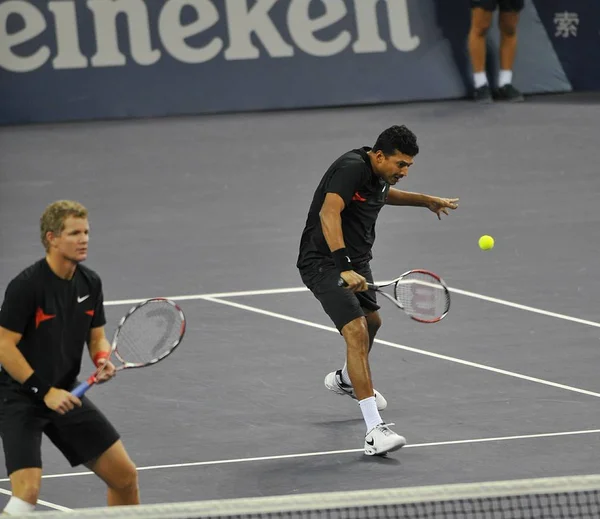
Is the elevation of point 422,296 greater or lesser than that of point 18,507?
greater

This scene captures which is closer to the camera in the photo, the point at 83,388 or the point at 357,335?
the point at 83,388

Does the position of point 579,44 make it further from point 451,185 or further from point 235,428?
point 235,428

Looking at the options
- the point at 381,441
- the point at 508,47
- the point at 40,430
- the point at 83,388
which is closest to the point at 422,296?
the point at 381,441

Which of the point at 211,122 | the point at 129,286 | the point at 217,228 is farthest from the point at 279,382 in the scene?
the point at 211,122

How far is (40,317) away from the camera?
627 cm

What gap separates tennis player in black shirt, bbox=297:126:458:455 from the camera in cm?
812

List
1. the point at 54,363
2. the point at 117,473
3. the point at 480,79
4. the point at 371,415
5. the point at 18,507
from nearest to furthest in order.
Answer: the point at 18,507 < the point at 54,363 < the point at 117,473 < the point at 371,415 < the point at 480,79

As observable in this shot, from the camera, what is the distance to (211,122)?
17.1m

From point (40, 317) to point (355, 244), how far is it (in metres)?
2.78

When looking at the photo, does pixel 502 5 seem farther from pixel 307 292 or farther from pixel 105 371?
pixel 105 371

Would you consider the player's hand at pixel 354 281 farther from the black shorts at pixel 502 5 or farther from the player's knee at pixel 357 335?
the black shorts at pixel 502 5

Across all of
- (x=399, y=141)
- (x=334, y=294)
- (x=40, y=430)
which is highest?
(x=399, y=141)

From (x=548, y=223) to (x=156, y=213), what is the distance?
3914 mm

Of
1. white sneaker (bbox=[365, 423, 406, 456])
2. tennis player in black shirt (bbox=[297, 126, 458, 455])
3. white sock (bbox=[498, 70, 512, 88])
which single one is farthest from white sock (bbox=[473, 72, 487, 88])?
white sneaker (bbox=[365, 423, 406, 456])
